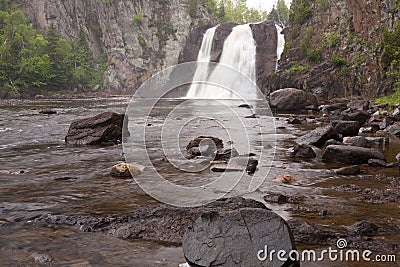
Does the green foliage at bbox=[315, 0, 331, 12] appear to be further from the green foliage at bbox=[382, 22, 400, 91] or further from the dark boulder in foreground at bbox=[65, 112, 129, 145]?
the dark boulder in foreground at bbox=[65, 112, 129, 145]

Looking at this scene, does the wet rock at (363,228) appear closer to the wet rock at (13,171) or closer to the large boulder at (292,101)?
the wet rock at (13,171)

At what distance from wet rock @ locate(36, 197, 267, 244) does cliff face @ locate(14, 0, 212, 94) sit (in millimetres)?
72195

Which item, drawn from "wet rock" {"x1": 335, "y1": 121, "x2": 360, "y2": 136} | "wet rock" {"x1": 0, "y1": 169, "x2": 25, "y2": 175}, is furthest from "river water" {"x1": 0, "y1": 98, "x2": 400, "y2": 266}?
"wet rock" {"x1": 335, "y1": 121, "x2": 360, "y2": 136}

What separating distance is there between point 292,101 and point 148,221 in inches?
911

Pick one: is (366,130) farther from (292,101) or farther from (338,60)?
(338,60)

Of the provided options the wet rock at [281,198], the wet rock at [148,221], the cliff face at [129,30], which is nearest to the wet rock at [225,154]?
the wet rock at [281,198]

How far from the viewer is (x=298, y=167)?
24.4ft

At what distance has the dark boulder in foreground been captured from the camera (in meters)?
11.0

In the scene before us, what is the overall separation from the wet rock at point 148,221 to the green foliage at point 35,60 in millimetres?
53655

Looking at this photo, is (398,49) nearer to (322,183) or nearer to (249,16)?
(322,183)

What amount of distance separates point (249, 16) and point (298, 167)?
12204cm

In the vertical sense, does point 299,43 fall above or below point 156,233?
above

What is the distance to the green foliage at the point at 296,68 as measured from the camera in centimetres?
3888

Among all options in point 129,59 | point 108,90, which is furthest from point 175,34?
point 108,90
